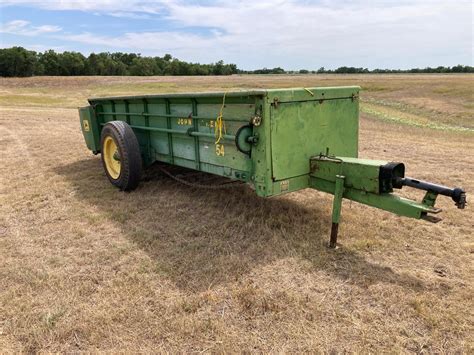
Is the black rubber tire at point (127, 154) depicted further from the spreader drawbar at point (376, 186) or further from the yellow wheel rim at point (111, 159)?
the spreader drawbar at point (376, 186)

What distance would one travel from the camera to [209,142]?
4559 mm

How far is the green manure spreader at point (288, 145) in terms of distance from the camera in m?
3.52

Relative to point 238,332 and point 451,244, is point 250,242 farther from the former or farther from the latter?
point 451,244

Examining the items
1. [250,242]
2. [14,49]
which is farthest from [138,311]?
[14,49]

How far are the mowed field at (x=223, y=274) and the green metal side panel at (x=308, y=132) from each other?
2.55 ft

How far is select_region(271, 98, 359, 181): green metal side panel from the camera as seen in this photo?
12.7ft

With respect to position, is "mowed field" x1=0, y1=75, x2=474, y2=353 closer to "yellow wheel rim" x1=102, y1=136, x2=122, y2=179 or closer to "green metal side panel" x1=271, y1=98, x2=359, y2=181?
"yellow wheel rim" x1=102, y1=136, x2=122, y2=179

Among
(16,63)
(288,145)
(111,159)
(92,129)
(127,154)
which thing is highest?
(16,63)

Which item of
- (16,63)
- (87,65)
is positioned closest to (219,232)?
(16,63)

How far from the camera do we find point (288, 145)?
13.0ft

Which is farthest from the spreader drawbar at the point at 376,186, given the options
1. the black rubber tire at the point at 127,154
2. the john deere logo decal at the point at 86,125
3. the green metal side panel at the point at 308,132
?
the john deere logo decal at the point at 86,125

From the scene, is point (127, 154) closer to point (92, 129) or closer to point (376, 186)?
point (92, 129)

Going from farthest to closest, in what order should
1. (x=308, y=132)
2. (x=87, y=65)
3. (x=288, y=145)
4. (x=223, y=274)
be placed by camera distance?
1. (x=87, y=65)
2. (x=308, y=132)
3. (x=288, y=145)
4. (x=223, y=274)

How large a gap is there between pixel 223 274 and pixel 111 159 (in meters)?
3.64
